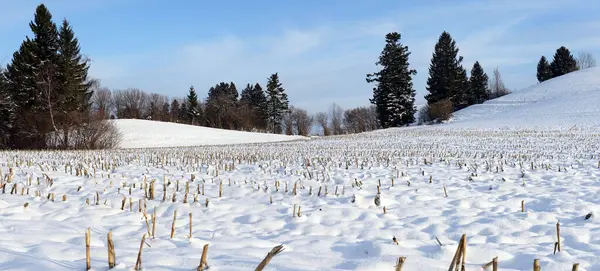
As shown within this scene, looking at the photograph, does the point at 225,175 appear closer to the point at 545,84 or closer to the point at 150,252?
the point at 150,252

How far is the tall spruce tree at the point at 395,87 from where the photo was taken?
2328 inches

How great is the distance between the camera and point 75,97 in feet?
108

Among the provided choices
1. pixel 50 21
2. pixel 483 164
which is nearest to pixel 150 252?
pixel 483 164

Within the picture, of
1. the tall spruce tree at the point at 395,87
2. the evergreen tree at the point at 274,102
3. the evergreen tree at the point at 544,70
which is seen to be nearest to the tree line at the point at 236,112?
the evergreen tree at the point at 274,102

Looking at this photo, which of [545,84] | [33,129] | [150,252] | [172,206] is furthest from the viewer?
[545,84]

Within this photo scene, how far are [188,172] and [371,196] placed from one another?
526 cm

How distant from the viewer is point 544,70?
8625 centimetres

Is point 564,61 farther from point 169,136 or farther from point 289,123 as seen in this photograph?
point 169,136

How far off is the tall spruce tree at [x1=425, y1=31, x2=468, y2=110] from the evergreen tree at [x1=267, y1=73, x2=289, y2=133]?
2548 centimetres

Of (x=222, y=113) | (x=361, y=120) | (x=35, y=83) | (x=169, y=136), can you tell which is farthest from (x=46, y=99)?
(x=361, y=120)

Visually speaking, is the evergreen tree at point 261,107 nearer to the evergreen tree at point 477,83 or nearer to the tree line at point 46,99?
the evergreen tree at point 477,83

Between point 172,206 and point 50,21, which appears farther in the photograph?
point 50,21

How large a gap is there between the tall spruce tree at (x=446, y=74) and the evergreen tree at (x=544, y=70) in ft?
98.7

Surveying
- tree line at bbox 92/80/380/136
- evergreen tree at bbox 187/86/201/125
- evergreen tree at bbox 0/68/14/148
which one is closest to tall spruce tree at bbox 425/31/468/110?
tree line at bbox 92/80/380/136
